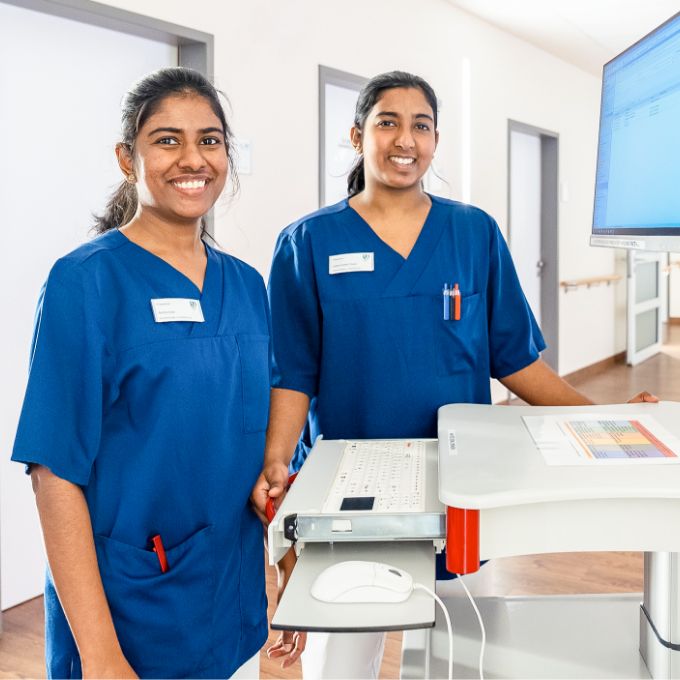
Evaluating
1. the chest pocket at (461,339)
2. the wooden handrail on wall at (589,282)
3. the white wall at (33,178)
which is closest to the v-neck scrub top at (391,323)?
the chest pocket at (461,339)

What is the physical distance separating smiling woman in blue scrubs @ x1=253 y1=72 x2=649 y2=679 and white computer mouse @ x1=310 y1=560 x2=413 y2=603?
585mm

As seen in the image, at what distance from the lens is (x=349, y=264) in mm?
1494

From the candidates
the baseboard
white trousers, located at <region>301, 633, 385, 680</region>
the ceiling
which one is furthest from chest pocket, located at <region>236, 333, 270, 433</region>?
the baseboard

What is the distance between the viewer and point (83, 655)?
0.98 metres

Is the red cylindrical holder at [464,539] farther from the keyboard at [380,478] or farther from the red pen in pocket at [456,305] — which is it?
the red pen in pocket at [456,305]

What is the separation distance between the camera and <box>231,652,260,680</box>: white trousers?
1.20m

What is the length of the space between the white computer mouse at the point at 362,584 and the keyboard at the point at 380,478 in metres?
0.07

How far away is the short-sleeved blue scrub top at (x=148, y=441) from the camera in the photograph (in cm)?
98

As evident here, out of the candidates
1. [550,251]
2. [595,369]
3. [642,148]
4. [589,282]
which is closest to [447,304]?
[642,148]

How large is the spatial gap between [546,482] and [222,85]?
2415 mm

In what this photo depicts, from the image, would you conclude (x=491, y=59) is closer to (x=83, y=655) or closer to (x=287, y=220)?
(x=287, y=220)

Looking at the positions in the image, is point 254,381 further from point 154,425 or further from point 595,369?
point 595,369

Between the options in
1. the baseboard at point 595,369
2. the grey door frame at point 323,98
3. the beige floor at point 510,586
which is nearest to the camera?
the beige floor at point 510,586

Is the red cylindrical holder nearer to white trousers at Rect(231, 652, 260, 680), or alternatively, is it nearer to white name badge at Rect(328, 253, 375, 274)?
white trousers at Rect(231, 652, 260, 680)
